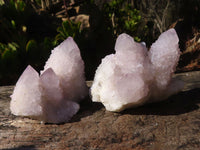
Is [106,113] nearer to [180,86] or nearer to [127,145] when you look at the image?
[127,145]

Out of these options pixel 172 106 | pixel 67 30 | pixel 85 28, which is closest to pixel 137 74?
pixel 172 106

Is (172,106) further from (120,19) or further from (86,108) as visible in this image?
(120,19)

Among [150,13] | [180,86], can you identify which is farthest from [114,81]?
[150,13]

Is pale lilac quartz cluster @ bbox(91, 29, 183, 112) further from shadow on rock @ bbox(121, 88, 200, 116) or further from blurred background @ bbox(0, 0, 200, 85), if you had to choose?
blurred background @ bbox(0, 0, 200, 85)

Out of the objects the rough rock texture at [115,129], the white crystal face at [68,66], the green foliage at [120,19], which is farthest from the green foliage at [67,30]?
the rough rock texture at [115,129]

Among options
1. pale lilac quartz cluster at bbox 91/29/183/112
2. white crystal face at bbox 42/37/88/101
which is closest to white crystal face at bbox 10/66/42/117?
white crystal face at bbox 42/37/88/101

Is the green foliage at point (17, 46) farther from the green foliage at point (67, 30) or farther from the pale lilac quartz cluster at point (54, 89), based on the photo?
the pale lilac quartz cluster at point (54, 89)
